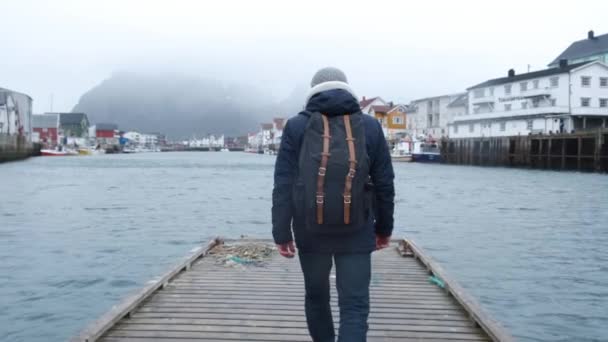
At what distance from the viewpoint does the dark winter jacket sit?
11.7 feet

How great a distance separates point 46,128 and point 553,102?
353 ft

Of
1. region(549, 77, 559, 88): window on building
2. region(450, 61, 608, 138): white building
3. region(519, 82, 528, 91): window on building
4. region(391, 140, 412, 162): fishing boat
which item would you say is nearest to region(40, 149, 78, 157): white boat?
region(391, 140, 412, 162): fishing boat

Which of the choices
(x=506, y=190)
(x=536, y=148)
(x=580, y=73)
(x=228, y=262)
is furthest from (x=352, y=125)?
(x=580, y=73)

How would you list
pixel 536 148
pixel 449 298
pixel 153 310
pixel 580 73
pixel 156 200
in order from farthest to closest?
pixel 580 73 → pixel 536 148 → pixel 156 200 → pixel 449 298 → pixel 153 310

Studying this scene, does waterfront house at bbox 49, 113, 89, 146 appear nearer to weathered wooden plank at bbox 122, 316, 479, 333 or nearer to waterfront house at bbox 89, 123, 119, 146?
waterfront house at bbox 89, 123, 119, 146

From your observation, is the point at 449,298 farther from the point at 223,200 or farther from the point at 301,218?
the point at 223,200

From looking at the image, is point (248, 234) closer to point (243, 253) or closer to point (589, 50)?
point (243, 253)

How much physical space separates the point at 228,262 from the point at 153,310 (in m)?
2.81

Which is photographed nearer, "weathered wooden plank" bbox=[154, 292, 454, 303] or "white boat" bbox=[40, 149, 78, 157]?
"weathered wooden plank" bbox=[154, 292, 454, 303]

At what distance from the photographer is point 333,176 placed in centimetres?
340

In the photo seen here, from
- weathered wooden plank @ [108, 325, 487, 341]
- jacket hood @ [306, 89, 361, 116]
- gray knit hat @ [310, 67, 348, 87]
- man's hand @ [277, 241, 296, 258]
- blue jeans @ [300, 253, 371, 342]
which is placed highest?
gray knit hat @ [310, 67, 348, 87]

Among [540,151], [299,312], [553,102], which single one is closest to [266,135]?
[553,102]

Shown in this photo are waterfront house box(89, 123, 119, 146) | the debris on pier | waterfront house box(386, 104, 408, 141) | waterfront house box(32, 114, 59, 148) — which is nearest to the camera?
the debris on pier

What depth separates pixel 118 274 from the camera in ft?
36.9
